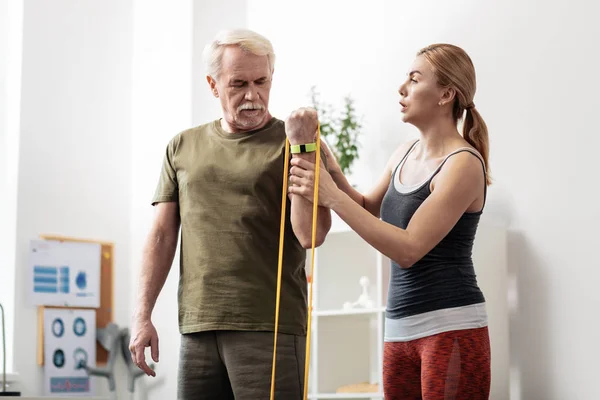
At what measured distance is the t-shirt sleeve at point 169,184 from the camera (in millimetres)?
2104

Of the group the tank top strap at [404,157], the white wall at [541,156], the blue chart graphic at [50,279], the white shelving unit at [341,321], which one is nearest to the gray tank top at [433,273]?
the tank top strap at [404,157]

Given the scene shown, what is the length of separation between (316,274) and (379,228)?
2.11 m

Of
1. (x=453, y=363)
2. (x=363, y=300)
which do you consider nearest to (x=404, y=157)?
(x=453, y=363)

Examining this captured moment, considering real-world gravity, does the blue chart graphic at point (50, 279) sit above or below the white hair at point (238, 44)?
below

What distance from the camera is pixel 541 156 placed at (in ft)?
11.5

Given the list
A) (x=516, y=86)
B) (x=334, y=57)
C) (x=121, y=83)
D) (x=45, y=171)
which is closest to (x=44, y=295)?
(x=45, y=171)

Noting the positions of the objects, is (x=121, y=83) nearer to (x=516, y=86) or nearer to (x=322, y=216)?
(x=516, y=86)

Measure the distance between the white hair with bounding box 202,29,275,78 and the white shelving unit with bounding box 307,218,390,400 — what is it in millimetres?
1819

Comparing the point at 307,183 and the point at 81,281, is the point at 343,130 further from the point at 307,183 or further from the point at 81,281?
the point at 307,183

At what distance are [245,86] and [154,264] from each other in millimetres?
475

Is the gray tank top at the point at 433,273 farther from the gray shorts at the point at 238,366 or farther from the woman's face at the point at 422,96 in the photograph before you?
the gray shorts at the point at 238,366

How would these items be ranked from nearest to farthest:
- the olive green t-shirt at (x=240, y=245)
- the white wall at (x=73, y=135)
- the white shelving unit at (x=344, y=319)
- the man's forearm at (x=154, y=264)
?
the olive green t-shirt at (x=240, y=245) < the man's forearm at (x=154, y=264) < the white shelving unit at (x=344, y=319) < the white wall at (x=73, y=135)

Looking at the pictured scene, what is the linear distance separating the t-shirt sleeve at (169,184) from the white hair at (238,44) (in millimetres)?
226

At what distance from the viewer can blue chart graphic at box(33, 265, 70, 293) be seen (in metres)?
4.70
